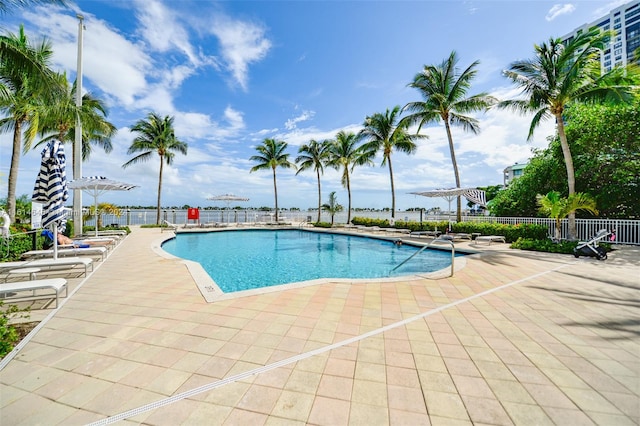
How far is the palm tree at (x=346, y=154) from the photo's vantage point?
21391 mm

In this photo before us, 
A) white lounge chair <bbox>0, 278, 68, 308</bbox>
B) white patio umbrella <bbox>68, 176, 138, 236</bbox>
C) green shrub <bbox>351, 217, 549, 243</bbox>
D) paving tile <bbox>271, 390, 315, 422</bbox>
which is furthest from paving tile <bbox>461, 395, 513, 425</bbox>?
green shrub <bbox>351, 217, 549, 243</bbox>

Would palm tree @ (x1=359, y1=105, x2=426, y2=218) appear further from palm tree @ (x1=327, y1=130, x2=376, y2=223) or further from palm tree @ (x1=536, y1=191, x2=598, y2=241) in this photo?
palm tree @ (x1=536, y1=191, x2=598, y2=241)

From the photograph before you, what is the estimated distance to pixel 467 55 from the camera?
45.9 ft

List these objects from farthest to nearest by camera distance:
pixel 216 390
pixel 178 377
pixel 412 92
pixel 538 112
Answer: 1. pixel 412 92
2. pixel 538 112
3. pixel 178 377
4. pixel 216 390

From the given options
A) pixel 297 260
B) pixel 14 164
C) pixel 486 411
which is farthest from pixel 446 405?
pixel 14 164

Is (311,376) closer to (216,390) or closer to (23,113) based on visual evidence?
(216,390)

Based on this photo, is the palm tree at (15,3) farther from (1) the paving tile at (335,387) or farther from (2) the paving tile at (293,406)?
(1) the paving tile at (335,387)

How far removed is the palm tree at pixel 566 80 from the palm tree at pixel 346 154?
1097 cm

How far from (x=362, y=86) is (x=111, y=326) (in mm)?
14753

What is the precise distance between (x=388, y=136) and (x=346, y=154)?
433 centimetres

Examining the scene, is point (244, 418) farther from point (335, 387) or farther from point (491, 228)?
point (491, 228)

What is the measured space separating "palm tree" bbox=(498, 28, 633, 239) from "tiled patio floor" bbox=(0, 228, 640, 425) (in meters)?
9.04

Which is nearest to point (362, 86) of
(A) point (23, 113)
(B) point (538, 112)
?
(B) point (538, 112)

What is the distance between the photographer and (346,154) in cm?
2188
